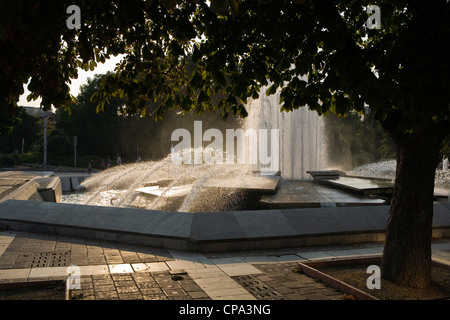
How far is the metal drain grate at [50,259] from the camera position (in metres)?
6.24

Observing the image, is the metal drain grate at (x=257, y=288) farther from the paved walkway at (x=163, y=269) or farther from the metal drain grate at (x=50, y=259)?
the metal drain grate at (x=50, y=259)

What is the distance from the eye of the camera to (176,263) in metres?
6.49

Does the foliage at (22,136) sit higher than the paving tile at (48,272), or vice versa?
the foliage at (22,136)

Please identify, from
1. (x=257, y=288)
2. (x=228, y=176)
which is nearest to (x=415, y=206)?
(x=257, y=288)

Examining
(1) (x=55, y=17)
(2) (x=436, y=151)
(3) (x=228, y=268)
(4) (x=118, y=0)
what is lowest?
(3) (x=228, y=268)

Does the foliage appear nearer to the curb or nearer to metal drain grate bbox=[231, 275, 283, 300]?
metal drain grate bbox=[231, 275, 283, 300]

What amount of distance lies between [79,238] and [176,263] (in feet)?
8.94

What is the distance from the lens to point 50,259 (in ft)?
21.4
